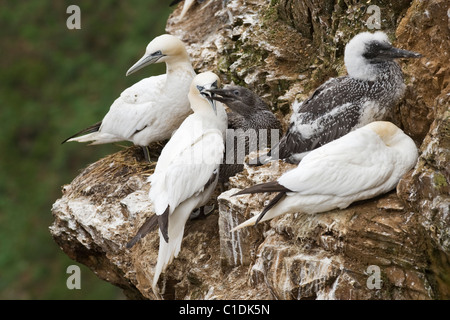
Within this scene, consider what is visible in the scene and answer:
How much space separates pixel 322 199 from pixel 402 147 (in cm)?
72

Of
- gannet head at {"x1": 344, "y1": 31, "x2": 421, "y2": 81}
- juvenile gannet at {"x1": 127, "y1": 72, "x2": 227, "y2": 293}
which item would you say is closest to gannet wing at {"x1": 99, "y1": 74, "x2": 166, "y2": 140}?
juvenile gannet at {"x1": 127, "y1": 72, "x2": 227, "y2": 293}

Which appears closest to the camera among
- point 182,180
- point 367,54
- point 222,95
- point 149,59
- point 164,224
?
point 164,224

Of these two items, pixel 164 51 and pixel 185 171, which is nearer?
pixel 185 171

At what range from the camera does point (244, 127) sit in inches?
356

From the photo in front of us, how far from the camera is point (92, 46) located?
17391 mm

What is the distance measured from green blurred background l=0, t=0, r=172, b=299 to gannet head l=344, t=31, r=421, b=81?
7381 millimetres

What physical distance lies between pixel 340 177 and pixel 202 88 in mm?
2064

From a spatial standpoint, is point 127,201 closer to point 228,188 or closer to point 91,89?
point 228,188

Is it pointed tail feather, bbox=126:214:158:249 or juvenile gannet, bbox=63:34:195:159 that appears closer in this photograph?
pointed tail feather, bbox=126:214:158:249

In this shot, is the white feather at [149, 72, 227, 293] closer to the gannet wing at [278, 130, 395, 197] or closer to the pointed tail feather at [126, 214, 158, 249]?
the pointed tail feather at [126, 214, 158, 249]

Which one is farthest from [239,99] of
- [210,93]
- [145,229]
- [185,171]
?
[145,229]

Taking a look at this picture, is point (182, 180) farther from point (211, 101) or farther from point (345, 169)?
point (345, 169)

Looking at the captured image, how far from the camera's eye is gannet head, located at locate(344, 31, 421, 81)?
311 inches

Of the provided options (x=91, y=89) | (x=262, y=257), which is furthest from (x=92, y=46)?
(x=262, y=257)
